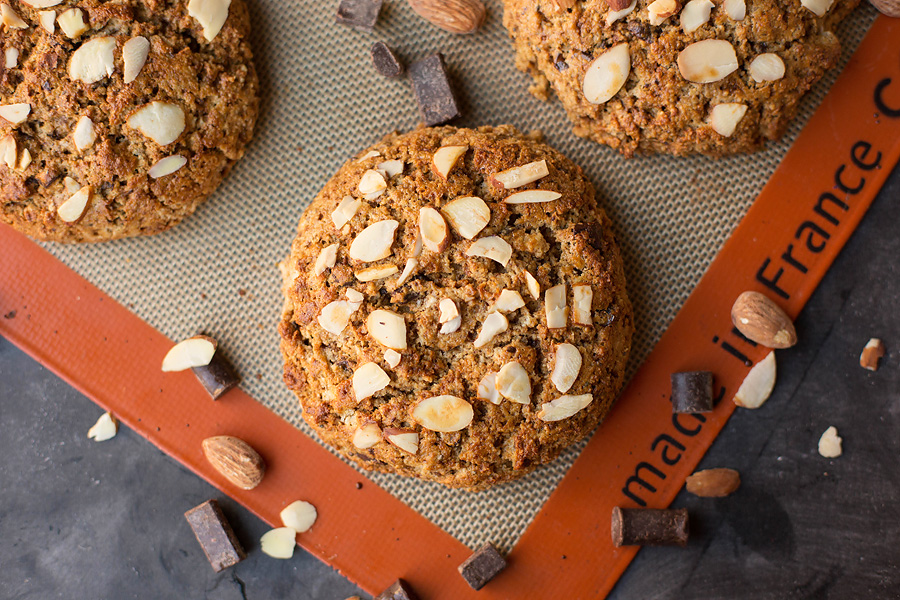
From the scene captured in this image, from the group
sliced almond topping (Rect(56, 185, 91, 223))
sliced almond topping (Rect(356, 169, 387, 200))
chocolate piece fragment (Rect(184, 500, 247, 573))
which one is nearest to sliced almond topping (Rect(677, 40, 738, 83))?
sliced almond topping (Rect(356, 169, 387, 200))

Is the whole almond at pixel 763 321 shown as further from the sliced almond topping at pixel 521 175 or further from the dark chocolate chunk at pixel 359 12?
the dark chocolate chunk at pixel 359 12

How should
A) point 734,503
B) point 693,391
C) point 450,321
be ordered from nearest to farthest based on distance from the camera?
point 450,321, point 693,391, point 734,503

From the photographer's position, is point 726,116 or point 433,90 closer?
point 726,116

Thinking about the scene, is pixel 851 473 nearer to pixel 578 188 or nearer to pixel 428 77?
pixel 578 188

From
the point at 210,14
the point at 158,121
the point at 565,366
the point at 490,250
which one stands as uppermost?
the point at 210,14

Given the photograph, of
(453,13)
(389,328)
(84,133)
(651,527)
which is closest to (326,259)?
(389,328)

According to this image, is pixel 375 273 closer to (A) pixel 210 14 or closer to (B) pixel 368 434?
(B) pixel 368 434
